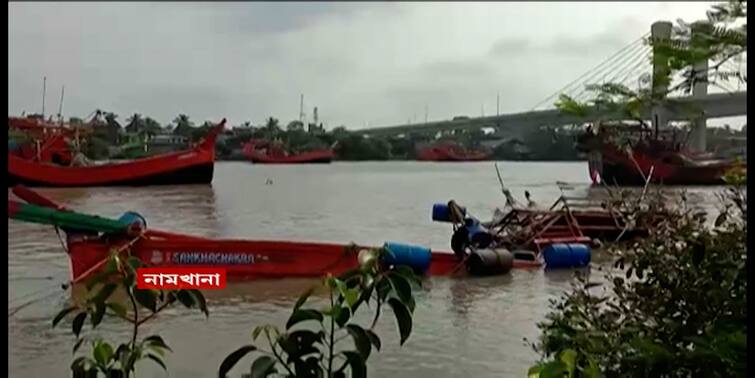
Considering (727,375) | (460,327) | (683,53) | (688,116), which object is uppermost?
(683,53)

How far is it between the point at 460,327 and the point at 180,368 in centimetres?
177

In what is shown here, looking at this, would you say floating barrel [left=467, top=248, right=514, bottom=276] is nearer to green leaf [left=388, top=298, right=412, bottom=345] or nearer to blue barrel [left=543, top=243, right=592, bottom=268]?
blue barrel [left=543, top=243, right=592, bottom=268]

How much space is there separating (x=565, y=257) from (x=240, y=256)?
2.76 m

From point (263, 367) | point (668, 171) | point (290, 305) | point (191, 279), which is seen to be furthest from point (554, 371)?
point (668, 171)

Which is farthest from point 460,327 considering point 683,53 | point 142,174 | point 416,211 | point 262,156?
point 142,174

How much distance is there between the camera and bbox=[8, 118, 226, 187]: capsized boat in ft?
51.9

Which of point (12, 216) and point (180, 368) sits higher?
point (12, 216)

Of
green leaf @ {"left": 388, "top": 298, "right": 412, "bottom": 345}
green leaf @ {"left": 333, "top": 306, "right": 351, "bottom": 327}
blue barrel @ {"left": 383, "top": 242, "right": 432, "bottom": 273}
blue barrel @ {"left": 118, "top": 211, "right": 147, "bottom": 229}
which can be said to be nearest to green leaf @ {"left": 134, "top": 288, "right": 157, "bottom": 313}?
green leaf @ {"left": 333, "top": 306, "right": 351, "bottom": 327}

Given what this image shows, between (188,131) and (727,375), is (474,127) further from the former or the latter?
(727,375)

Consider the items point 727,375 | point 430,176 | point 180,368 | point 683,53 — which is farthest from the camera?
point 430,176

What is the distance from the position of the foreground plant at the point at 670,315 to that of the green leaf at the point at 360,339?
341 mm

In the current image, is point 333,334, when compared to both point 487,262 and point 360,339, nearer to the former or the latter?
point 360,339

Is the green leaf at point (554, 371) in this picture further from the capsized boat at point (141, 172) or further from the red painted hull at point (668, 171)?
the capsized boat at point (141, 172)

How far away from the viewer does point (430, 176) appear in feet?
83.3
